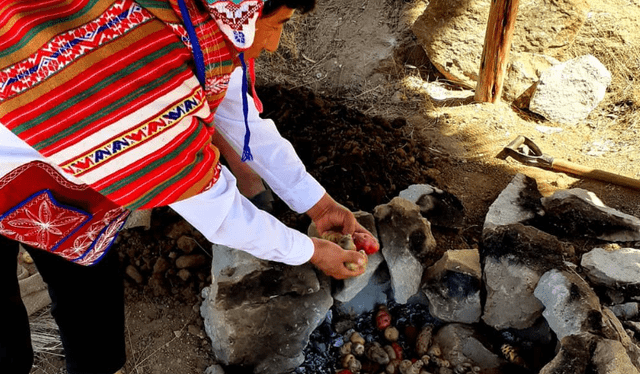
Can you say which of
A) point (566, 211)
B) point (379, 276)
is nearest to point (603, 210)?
point (566, 211)

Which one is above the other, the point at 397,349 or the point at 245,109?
the point at 245,109

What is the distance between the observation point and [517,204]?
116 inches

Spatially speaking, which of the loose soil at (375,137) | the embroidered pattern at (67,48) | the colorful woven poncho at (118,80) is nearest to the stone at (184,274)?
the loose soil at (375,137)

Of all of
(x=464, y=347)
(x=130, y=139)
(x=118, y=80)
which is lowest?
(x=464, y=347)

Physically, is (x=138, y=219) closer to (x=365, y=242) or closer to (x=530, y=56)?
(x=365, y=242)

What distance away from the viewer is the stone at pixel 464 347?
85.6 inches

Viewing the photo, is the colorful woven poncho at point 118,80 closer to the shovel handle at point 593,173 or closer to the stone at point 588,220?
the stone at point 588,220

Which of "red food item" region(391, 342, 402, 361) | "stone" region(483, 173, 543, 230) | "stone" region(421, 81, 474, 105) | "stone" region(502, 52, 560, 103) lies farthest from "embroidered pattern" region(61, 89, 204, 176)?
"stone" region(502, 52, 560, 103)

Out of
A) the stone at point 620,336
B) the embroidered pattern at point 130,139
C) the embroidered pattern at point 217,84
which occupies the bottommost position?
the stone at point 620,336

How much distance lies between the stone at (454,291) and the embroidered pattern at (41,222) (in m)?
1.39

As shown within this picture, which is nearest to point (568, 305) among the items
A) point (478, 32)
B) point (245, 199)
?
point (245, 199)

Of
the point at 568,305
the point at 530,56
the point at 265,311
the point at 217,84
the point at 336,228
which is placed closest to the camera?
the point at 217,84

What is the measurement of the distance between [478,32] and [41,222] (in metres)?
3.67

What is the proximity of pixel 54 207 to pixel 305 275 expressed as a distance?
99 cm
